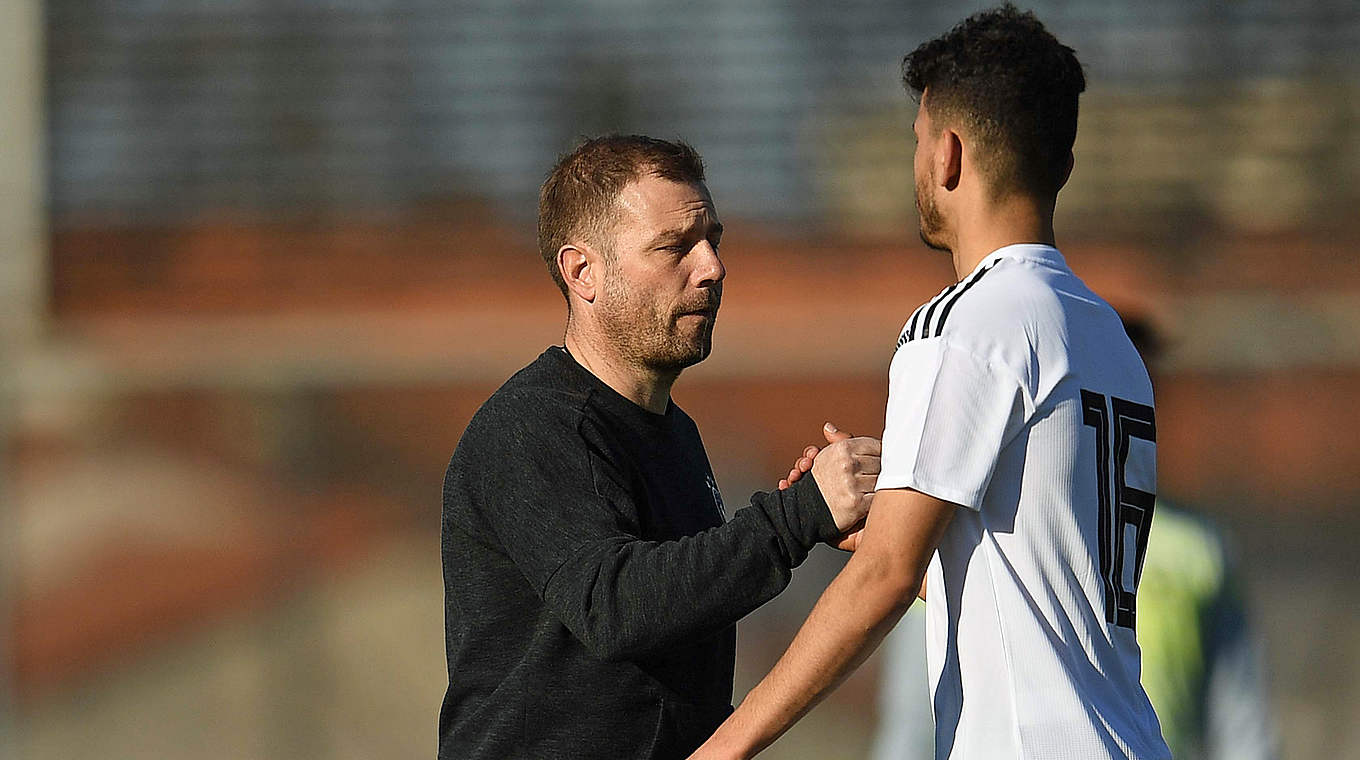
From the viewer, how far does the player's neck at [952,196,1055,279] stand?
2.01 m

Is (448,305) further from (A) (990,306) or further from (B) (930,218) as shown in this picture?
(A) (990,306)

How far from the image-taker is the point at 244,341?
6.43m

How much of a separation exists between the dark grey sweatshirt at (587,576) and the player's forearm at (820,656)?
119 mm

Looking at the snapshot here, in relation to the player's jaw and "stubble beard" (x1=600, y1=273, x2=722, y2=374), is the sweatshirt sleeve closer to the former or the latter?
"stubble beard" (x1=600, y1=273, x2=722, y2=374)

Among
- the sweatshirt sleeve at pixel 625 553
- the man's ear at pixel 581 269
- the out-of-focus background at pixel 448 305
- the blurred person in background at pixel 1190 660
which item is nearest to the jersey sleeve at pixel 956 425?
the sweatshirt sleeve at pixel 625 553

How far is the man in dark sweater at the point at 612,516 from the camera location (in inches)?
79.2

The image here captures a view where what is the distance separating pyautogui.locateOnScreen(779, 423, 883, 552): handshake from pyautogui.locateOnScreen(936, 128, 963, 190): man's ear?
35 cm

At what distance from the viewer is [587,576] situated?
2.02 meters

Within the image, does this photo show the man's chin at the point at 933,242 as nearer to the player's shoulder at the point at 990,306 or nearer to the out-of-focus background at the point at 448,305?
the player's shoulder at the point at 990,306

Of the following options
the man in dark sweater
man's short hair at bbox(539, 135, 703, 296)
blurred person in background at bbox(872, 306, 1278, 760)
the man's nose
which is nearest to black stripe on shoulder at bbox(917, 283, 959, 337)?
the man in dark sweater

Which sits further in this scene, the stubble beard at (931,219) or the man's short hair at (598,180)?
the man's short hair at (598,180)

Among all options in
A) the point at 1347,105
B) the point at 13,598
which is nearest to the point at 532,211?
the point at 13,598

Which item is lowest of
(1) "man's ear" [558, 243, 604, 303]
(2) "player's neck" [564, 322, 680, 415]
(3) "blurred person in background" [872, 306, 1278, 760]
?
(3) "blurred person in background" [872, 306, 1278, 760]

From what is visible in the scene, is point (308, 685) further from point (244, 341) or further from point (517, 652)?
point (517, 652)
